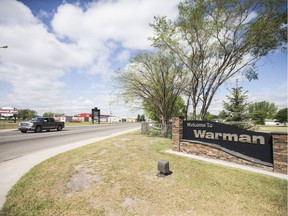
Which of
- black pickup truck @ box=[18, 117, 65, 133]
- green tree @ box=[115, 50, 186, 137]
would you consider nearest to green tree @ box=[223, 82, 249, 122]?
green tree @ box=[115, 50, 186, 137]

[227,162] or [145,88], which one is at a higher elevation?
[145,88]

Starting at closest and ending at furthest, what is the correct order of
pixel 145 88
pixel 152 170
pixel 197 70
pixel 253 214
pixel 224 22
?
pixel 253 214 < pixel 152 170 < pixel 224 22 < pixel 197 70 < pixel 145 88

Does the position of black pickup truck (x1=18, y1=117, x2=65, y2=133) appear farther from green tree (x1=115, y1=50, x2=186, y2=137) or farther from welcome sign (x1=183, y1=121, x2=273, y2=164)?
welcome sign (x1=183, y1=121, x2=273, y2=164)

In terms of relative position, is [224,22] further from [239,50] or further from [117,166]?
[117,166]

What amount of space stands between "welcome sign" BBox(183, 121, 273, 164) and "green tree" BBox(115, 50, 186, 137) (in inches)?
316

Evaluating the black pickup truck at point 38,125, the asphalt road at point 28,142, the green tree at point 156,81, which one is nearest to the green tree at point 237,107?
the green tree at point 156,81

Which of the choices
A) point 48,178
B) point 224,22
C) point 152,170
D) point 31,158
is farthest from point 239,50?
point 31,158

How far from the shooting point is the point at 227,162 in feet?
27.2

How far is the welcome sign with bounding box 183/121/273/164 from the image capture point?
24.4 ft

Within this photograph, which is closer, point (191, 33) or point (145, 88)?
point (191, 33)

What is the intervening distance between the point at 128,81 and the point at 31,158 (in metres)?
12.3

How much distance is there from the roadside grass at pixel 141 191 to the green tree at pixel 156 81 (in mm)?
11534

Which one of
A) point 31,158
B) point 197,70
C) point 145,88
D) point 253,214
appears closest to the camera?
point 253,214

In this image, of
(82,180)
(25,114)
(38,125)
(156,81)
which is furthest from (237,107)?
(25,114)
